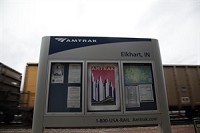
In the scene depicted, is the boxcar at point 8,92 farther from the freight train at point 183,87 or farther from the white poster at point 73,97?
the white poster at point 73,97

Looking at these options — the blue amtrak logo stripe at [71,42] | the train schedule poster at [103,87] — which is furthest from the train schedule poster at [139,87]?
the blue amtrak logo stripe at [71,42]

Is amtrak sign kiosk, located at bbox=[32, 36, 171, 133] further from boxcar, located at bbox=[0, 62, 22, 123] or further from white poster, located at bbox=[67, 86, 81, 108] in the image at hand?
boxcar, located at bbox=[0, 62, 22, 123]

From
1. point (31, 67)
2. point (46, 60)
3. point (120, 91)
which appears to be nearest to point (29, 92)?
point (31, 67)

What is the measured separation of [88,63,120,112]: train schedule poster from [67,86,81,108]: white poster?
0.16m

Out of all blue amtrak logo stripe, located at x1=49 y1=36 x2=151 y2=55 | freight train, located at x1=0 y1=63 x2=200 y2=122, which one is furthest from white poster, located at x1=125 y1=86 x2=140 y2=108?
freight train, located at x1=0 y1=63 x2=200 y2=122

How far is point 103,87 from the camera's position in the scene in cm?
217

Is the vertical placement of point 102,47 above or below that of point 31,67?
below

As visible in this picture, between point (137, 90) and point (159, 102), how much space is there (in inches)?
14.2

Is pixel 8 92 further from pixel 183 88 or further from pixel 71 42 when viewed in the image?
pixel 183 88

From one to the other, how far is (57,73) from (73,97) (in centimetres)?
43

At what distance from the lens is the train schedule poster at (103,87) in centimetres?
210

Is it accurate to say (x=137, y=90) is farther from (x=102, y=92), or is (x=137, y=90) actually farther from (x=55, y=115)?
(x=55, y=115)

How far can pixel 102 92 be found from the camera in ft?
7.06

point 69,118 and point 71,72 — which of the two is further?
point 71,72
